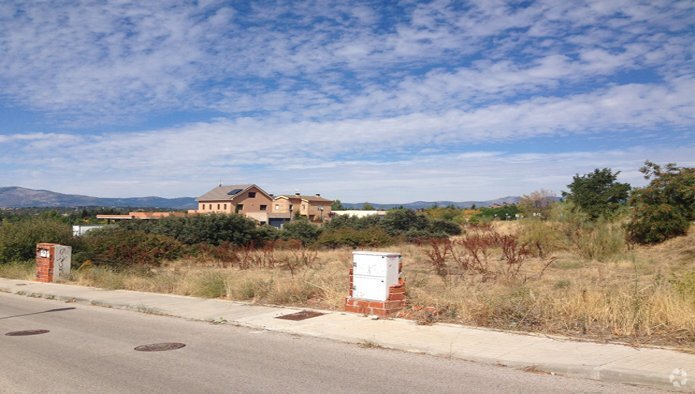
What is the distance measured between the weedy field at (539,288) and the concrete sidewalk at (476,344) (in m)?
0.60

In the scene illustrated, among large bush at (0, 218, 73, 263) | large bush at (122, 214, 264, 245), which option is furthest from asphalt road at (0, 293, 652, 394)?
large bush at (122, 214, 264, 245)

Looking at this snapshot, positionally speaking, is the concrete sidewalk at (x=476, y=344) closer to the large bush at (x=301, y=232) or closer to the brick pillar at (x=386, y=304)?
the brick pillar at (x=386, y=304)

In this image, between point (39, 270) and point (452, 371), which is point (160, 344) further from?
point (39, 270)

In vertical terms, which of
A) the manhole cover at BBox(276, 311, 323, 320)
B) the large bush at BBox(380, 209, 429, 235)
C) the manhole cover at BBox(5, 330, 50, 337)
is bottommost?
the manhole cover at BBox(5, 330, 50, 337)

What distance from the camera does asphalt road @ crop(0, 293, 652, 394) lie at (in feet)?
22.6

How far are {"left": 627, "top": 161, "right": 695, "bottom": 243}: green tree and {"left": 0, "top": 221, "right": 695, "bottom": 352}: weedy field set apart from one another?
92.1 inches

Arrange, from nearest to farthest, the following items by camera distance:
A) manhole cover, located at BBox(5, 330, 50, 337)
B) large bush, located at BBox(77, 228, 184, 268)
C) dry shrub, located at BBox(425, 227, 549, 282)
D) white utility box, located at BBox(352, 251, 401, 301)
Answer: manhole cover, located at BBox(5, 330, 50, 337) < white utility box, located at BBox(352, 251, 401, 301) < dry shrub, located at BBox(425, 227, 549, 282) < large bush, located at BBox(77, 228, 184, 268)

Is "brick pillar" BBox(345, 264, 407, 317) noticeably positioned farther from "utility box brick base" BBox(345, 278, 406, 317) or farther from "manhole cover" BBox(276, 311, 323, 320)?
"manhole cover" BBox(276, 311, 323, 320)

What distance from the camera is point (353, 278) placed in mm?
11703

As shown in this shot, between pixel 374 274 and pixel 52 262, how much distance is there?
551 inches

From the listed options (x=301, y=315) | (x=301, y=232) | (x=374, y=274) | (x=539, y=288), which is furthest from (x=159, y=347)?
(x=301, y=232)

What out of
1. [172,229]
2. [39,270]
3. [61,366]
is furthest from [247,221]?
[61,366]

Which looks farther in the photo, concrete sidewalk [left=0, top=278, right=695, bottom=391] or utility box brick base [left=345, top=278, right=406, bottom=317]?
utility box brick base [left=345, top=278, right=406, bottom=317]

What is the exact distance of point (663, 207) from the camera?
95.0 ft
